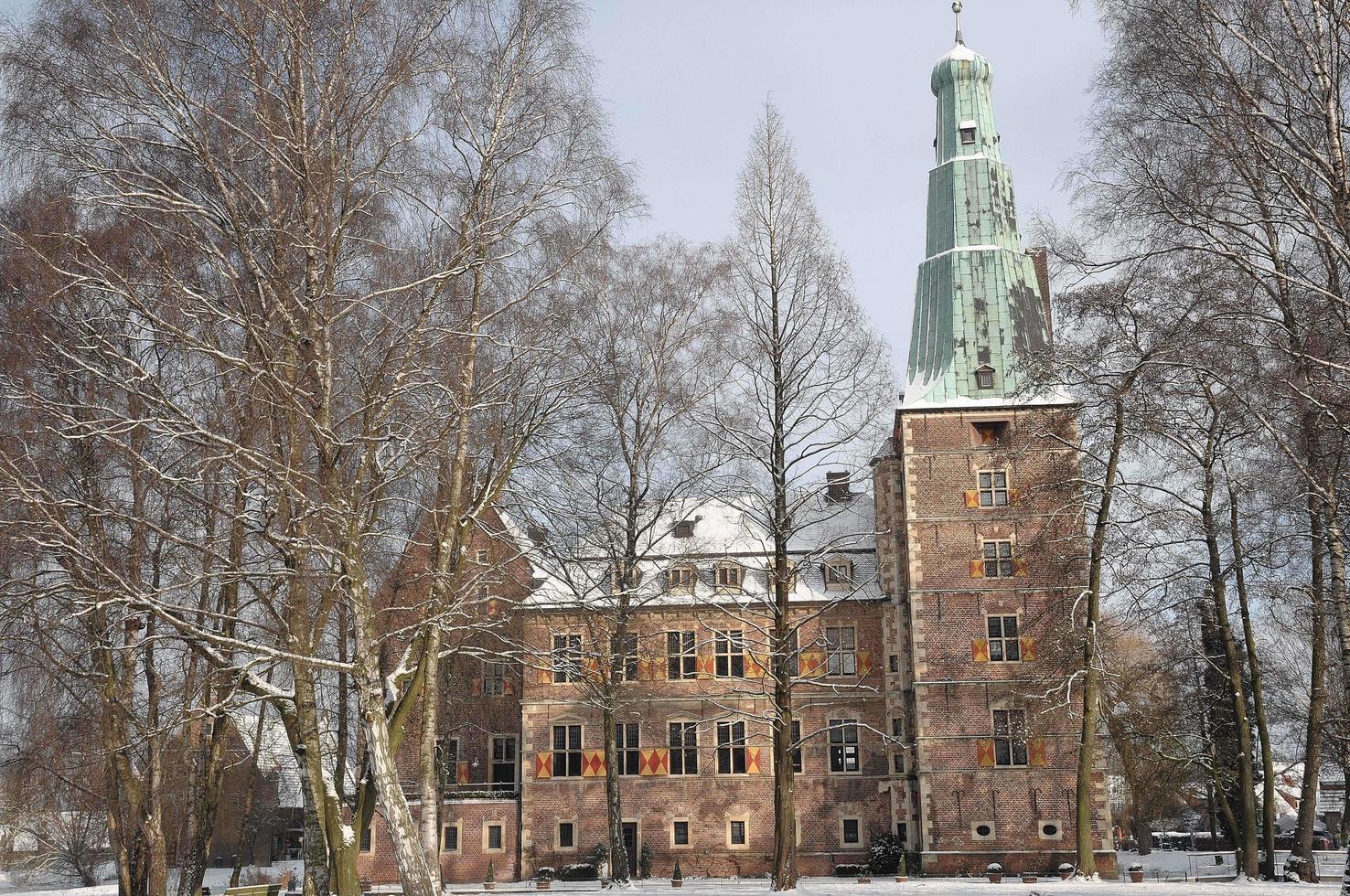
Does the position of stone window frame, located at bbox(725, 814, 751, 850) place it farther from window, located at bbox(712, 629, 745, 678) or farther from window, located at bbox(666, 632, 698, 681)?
window, located at bbox(666, 632, 698, 681)

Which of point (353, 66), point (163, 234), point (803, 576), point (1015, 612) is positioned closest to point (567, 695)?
point (803, 576)

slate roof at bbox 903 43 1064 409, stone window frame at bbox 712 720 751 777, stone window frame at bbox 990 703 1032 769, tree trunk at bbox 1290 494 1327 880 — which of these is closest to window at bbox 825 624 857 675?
stone window frame at bbox 712 720 751 777

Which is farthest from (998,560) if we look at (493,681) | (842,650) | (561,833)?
(493,681)

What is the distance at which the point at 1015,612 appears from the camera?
3234 centimetres

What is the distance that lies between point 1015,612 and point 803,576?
664 centimetres

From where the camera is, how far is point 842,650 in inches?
1415

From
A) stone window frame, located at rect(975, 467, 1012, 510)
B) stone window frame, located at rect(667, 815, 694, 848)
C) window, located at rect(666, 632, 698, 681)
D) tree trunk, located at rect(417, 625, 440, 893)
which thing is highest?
stone window frame, located at rect(975, 467, 1012, 510)

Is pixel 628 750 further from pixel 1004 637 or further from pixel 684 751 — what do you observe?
pixel 1004 637

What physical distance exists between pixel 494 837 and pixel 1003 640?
50.9ft

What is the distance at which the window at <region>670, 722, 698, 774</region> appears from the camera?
35.3m

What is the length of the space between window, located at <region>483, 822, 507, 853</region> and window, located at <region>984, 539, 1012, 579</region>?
15595 mm

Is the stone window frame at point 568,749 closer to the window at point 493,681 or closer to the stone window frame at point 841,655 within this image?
the window at point 493,681

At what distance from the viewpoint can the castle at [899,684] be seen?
31125 mm

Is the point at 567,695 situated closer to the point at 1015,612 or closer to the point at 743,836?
the point at 743,836
